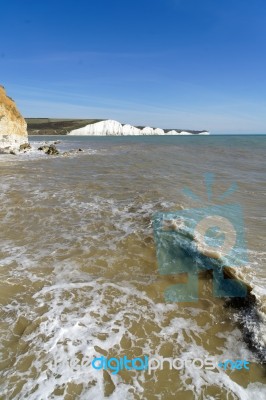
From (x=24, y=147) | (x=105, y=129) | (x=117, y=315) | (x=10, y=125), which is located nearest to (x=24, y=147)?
(x=24, y=147)

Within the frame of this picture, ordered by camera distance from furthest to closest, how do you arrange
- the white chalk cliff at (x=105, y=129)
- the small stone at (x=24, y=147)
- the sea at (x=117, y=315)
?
the white chalk cliff at (x=105, y=129), the small stone at (x=24, y=147), the sea at (x=117, y=315)

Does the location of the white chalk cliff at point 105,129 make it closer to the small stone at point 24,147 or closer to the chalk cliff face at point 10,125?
the small stone at point 24,147

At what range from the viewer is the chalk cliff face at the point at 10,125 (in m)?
30.0

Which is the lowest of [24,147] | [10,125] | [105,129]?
[24,147]

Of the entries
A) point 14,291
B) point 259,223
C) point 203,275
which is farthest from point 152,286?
point 259,223

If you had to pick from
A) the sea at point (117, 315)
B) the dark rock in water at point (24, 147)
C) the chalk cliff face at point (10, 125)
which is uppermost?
the chalk cliff face at point (10, 125)

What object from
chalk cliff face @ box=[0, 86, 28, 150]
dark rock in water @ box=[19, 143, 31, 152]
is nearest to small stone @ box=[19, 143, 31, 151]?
dark rock in water @ box=[19, 143, 31, 152]

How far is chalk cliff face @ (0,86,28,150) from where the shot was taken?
30.0 meters

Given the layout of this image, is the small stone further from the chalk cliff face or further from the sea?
the sea

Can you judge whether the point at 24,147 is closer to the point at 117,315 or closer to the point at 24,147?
the point at 24,147

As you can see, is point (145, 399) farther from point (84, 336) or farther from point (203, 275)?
point (203, 275)

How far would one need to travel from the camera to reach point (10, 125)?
30.9m

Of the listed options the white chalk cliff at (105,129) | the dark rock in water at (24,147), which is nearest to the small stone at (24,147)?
the dark rock in water at (24,147)

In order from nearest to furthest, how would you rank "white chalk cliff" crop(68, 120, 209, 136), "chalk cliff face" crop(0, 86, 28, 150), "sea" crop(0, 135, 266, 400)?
"sea" crop(0, 135, 266, 400) < "chalk cliff face" crop(0, 86, 28, 150) < "white chalk cliff" crop(68, 120, 209, 136)
